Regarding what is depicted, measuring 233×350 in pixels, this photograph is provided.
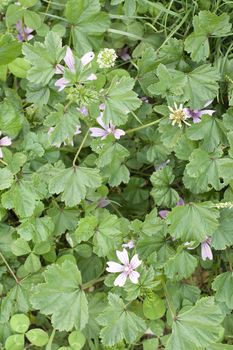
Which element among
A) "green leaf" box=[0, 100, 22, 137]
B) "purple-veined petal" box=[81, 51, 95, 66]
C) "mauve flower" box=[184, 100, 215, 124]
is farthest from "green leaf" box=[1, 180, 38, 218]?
"mauve flower" box=[184, 100, 215, 124]

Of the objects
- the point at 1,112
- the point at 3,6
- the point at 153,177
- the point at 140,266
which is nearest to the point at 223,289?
the point at 140,266

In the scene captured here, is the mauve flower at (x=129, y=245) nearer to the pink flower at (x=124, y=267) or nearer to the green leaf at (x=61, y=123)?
the pink flower at (x=124, y=267)

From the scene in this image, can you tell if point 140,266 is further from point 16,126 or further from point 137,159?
point 16,126

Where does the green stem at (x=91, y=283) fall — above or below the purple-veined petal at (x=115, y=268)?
below

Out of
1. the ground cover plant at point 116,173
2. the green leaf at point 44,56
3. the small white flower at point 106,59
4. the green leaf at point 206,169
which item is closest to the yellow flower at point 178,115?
the ground cover plant at point 116,173

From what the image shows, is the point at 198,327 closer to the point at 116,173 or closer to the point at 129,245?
the point at 129,245
